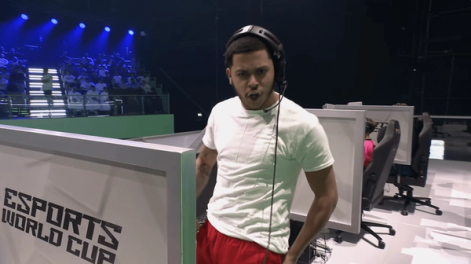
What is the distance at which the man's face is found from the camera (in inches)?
33.6

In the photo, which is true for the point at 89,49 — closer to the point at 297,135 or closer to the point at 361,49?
the point at 361,49

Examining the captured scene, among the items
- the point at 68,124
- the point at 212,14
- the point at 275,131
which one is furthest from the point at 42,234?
the point at 212,14

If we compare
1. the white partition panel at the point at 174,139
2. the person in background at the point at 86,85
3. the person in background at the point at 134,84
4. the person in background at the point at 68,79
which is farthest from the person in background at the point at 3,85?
the white partition panel at the point at 174,139

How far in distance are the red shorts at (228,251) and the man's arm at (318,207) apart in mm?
58

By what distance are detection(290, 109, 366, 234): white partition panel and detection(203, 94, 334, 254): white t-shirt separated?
102 cm

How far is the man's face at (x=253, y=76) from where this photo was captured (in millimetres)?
853

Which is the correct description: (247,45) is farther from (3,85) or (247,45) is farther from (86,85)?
(86,85)

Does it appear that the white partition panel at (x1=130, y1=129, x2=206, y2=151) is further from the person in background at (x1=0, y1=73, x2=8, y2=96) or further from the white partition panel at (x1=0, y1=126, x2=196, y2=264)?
the person in background at (x1=0, y1=73, x2=8, y2=96)

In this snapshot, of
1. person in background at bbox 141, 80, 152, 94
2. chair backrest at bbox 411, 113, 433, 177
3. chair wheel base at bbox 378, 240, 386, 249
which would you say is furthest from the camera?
person in background at bbox 141, 80, 152, 94

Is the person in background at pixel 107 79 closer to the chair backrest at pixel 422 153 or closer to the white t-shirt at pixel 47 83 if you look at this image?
the white t-shirt at pixel 47 83

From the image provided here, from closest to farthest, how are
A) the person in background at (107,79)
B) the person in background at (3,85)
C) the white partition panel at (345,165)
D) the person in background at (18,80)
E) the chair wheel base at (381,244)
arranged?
the white partition panel at (345,165) → the chair wheel base at (381,244) → the person in background at (3,85) → the person in background at (18,80) → the person in background at (107,79)

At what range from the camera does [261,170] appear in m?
0.88

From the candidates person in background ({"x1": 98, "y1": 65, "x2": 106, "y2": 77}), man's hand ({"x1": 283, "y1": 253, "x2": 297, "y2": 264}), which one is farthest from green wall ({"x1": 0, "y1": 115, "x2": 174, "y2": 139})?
man's hand ({"x1": 283, "y1": 253, "x2": 297, "y2": 264})

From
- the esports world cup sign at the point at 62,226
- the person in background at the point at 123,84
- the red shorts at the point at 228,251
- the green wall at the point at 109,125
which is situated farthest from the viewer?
the person in background at the point at 123,84
